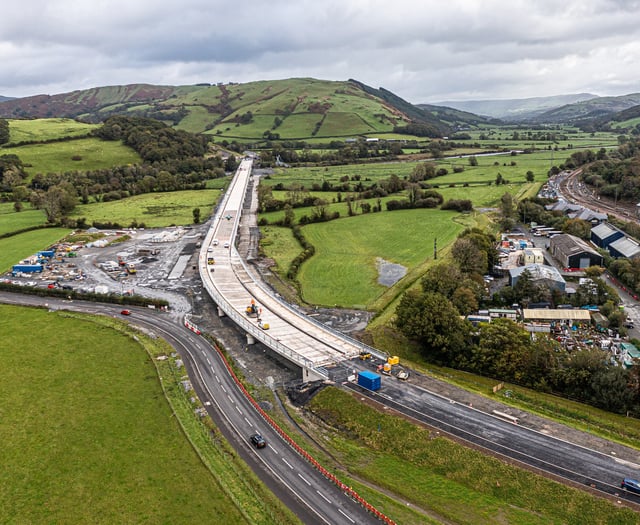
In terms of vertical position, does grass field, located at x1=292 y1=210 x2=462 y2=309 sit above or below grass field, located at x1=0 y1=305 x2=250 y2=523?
above

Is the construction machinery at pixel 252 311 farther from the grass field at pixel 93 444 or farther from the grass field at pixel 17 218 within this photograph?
the grass field at pixel 17 218

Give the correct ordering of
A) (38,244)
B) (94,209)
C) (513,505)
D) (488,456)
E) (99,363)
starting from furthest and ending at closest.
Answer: (94,209)
(38,244)
(99,363)
(488,456)
(513,505)

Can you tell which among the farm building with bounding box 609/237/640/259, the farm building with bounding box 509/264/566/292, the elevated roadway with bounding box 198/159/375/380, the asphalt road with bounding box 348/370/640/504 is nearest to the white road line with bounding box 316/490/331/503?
the asphalt road with bounding box 348/370/640/504

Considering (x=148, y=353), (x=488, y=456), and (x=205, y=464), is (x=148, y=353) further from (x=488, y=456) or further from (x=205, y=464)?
(x=488, y=456)

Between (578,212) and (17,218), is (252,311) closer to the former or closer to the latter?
(578,212)

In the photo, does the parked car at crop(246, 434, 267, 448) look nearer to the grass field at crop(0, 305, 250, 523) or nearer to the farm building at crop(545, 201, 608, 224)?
the grass field at crop(0, 305, 250, 523)

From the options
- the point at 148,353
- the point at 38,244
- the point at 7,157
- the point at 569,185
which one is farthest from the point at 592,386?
the point at 7,157

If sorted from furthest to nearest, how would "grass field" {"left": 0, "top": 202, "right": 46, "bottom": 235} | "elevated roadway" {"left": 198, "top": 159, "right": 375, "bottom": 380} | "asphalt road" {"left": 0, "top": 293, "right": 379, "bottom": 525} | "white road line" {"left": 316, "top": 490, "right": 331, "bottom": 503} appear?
"grass field" {"left": 0, "top": 202, "right": 46, "bottom": 235} < "elevated roadway" {"left": 198, "top": 159, "right": 375, "bottom": 380} < "white road line" {"left": 316, "top": 490, "right": 331, "bottom": 503} < "asphalt road" {"left": 0, "top": 293, "right": 379, "bottom": 525}

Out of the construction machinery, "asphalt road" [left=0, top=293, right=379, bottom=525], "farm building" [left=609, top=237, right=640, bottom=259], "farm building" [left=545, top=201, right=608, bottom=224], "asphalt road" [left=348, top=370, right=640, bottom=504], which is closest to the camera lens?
"asphalt road" [left=0, top=293, right=379, bottom=525]
